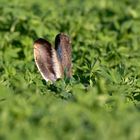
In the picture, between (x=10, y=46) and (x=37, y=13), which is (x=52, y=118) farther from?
(x=37, y=13)

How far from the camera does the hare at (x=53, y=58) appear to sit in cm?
543

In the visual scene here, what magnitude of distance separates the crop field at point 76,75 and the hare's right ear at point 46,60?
75 mm

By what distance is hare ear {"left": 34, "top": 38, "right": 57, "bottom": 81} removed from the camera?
17.8ft

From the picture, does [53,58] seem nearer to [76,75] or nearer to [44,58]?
[44,58]

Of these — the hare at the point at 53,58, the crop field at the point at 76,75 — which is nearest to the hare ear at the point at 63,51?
the hare at the point at 53,58

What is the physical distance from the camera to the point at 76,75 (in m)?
5.46

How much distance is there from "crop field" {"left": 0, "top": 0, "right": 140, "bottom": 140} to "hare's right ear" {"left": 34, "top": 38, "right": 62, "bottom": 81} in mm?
75

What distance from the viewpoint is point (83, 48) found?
6500mm

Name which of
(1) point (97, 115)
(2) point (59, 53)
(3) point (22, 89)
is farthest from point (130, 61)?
(1) point (97, 115)

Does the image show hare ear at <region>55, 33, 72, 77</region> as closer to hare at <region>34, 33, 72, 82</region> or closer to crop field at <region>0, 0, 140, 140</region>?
hare at <region>34, 33, 72, 82</region>

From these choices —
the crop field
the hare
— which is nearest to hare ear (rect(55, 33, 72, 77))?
the hare

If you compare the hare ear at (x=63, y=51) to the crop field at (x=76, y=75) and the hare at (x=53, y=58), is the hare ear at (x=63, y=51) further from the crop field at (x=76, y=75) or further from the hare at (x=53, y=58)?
the crop field at (x=76, y=75)

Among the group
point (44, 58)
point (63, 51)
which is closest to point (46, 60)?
point (44, 58)

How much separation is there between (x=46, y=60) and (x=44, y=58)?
0.02 metres
